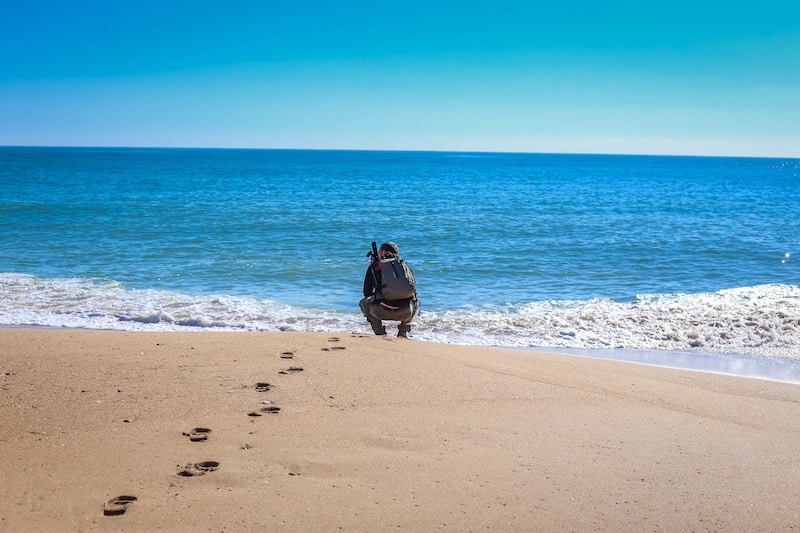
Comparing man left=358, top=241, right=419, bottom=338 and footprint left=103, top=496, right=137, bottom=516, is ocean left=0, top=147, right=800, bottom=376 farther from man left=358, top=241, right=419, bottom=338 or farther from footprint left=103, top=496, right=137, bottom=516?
footprint left=103, top=496, right=137, bottom=516

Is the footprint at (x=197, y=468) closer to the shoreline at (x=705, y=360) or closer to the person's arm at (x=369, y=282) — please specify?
the shoreline at (x=705, y=360)

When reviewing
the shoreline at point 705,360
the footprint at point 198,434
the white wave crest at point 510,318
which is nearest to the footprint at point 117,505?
the footprint at point 198,434

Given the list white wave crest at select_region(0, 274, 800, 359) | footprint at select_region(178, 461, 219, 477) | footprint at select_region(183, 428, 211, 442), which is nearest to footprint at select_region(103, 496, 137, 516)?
footprint at select_region(178, 461, 219, 477)

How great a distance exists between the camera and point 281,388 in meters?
6.25

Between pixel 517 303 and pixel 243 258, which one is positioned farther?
pixel 243 258

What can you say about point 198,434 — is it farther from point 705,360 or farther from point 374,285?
point 705,360

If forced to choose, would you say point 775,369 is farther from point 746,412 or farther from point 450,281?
point 450,281

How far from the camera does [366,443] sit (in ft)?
17.0

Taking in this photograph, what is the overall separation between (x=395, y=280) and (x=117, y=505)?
16.0 ft

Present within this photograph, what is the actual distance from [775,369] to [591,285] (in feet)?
22.2

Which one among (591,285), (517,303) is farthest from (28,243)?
(591,285)

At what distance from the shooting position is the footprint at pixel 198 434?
5098 millimetres

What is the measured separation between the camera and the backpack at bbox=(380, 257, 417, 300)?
28.0 feet

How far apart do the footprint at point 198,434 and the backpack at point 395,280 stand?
3709 mm
